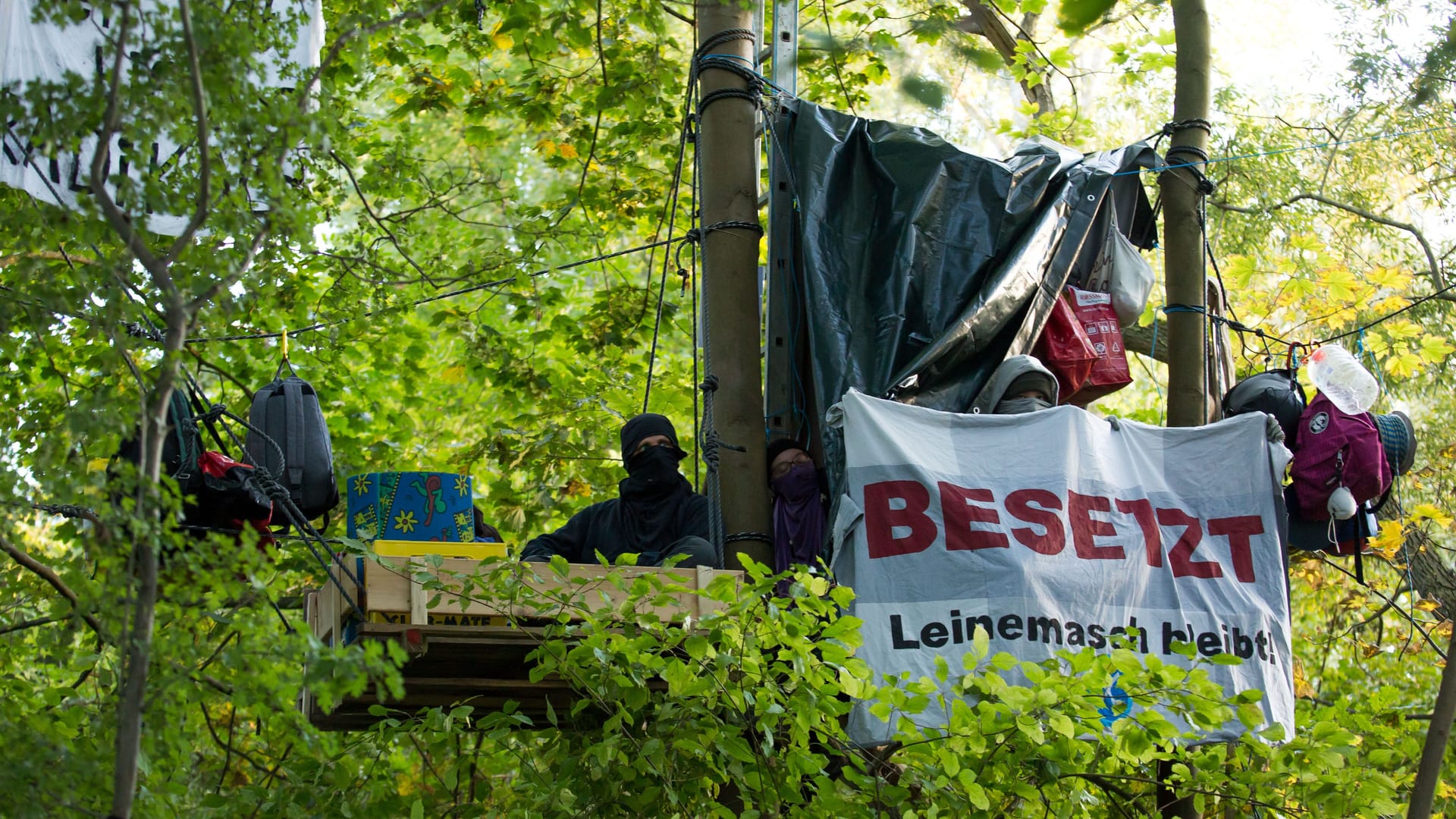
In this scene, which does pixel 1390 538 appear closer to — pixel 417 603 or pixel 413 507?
pixel 413 507

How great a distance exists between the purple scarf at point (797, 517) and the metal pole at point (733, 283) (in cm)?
8

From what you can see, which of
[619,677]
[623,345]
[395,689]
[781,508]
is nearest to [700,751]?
[619,677]

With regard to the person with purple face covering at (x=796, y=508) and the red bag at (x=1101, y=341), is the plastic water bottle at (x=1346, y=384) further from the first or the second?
the person with purple face covering at (x=796, y=508)

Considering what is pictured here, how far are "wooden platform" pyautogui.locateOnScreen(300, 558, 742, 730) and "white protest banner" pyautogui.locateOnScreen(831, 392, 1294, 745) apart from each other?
2.45 ft

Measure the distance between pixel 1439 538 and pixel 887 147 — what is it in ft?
26.5

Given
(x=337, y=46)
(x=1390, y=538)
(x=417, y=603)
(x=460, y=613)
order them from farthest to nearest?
(x=1390, y=538), (x=460, y=613), (x=417, y=603), (x=337, y=46)

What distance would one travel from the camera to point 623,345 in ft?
34.7

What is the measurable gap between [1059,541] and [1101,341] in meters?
1.26

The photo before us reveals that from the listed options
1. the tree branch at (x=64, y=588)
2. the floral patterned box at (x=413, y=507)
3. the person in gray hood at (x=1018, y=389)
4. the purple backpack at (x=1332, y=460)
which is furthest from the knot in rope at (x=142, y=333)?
the purple backpack at (x=1332, y=460)

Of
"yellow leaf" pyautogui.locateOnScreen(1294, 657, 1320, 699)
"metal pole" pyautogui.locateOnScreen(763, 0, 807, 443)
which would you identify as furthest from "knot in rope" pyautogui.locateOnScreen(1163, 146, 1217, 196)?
"yellow leaf" pyautogui.locateOnScreen(1294, 657, 1320, 699)

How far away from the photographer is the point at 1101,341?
6.49m

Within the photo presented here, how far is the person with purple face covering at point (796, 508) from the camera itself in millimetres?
6027

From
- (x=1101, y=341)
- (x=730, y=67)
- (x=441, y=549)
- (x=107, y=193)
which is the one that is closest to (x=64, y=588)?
(x=441, y=549)

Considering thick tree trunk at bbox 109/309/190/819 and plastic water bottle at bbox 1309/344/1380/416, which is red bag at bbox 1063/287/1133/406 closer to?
plastic water bottle at bbox 1309/344/1380/416
